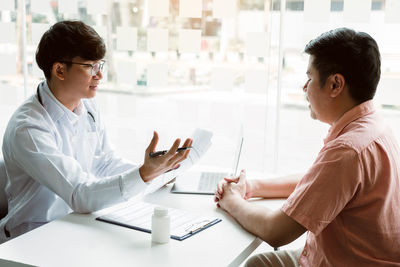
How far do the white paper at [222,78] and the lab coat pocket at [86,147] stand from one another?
5.00ft

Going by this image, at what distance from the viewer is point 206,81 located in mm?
3768

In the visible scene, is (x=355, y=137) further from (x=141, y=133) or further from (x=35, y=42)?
(x=35, y=42)

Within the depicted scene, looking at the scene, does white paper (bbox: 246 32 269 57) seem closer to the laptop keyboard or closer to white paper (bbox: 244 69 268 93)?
white paper (bbox: 244 69 268 93)

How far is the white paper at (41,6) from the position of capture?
4.03 meters

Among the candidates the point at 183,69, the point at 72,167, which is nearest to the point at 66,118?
the point at 72,167

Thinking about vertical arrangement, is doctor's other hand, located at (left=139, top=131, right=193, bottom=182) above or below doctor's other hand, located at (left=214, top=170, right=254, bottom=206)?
above

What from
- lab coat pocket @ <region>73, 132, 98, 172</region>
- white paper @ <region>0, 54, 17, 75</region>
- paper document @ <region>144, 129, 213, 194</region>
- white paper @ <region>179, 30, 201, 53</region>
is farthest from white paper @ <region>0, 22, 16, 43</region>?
paper document @ <region>144, 129, 213, 194</region>

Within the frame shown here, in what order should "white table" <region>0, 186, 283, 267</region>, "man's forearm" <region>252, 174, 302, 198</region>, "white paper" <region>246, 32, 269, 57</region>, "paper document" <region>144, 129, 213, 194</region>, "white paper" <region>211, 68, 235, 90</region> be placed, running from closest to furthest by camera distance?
"white table" <region>0, 186, 283, 267</region>
"paper document" <region>144, 129, 213, 194</region>
"man's forearm" <region>252, 174, 302, 198</region>
"white paper" <region>246, 32, 269, 57</region>
"white paper" <region>211, 68, 235, 90</region>

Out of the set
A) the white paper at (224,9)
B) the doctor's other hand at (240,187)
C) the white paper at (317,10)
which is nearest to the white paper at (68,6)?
the white paper at (224,9)

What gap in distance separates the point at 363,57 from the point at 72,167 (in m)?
1.05

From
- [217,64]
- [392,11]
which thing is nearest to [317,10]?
[392,11]

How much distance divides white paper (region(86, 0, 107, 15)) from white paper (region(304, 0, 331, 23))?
1522 millimetres

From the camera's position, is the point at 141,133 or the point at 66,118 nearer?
the point at 66,118

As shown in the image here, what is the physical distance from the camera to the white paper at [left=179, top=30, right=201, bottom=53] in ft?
12.1
